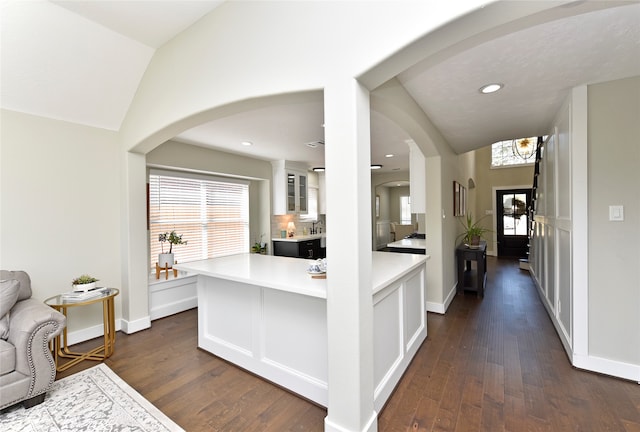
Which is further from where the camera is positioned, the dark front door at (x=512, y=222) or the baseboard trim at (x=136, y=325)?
the dark front door at (x=512, y=222)

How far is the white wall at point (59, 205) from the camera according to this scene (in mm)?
2518

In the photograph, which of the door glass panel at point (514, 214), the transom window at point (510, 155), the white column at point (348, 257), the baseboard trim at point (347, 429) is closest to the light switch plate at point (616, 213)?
the white column at point (348, 257)

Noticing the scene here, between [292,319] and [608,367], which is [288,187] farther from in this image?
[608,367]

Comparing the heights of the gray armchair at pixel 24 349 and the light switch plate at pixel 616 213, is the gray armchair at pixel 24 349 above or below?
below

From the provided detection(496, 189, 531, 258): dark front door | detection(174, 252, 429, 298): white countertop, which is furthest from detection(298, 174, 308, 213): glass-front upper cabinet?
detection(496, 189, 531, 258): dark front door

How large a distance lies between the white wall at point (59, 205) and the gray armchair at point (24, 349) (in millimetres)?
756

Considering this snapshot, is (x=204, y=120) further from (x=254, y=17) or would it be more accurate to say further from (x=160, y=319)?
(x=160, y=319)

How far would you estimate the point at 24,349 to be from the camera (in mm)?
1824

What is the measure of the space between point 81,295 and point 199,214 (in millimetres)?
2096

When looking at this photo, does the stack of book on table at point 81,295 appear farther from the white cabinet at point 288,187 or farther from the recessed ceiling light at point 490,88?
the recessed ceiling light at point 490,88

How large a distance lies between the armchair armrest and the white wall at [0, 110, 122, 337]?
89 cm

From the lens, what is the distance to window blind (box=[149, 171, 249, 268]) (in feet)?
12.9

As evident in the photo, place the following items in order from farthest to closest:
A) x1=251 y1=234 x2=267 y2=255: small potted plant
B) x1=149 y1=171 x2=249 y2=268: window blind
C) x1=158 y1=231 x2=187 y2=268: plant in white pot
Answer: x1=251 y1=234 x2=267 y2=255: small potted plant, x1=149 y1=171 x2=249 y2=268: window blind, x1=158 y1=231 x2=187 y2=268: plant in white pot

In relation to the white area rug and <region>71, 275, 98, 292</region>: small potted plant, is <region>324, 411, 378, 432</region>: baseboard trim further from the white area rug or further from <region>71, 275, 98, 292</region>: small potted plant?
<region>71, 275, 98, 292</region>: small potted plant
